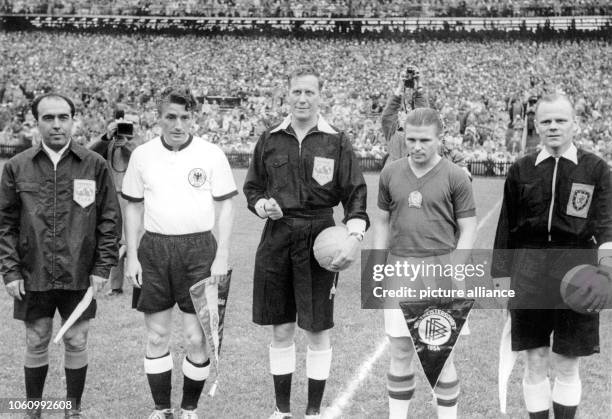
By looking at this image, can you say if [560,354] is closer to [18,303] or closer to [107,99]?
[18,303]

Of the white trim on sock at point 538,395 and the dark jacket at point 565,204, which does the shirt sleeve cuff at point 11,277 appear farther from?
the white trim on sock at point 538,395

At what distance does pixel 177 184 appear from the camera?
4.58 m

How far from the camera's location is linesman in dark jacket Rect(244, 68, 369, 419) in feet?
15.3

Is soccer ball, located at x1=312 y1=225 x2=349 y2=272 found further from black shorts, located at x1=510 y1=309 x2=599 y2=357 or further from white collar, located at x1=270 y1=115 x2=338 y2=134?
black shorts, located at x1=510 y1=309 x2=599 y2=357

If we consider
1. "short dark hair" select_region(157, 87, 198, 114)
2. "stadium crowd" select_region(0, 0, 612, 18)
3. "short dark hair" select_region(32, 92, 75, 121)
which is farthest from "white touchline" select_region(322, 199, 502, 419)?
"stadium crowd" select_region(0, 0, 612, 18)

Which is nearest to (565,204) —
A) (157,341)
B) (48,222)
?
(157,341)

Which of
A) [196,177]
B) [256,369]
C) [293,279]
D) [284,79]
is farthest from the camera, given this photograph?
[284,79]

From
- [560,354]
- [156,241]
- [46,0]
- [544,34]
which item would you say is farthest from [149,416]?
[46,0]

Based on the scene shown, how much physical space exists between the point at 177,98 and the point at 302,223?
118 cm

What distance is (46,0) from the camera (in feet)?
151

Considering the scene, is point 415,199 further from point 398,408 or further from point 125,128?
point 125,128

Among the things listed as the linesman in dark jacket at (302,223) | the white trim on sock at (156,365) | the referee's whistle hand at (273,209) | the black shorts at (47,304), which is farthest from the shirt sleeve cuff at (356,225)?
the black shorts at (47,304)

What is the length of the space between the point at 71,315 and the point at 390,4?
43.1 metres

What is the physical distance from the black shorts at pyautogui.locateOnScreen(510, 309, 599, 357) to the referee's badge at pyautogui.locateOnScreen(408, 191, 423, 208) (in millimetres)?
886
